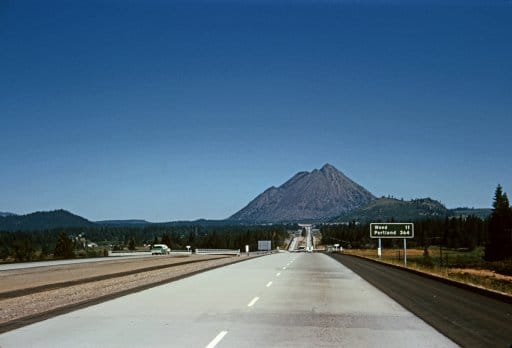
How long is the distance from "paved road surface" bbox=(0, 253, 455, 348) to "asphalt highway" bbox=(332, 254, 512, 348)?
18.1 inches

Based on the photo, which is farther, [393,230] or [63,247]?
[63,247]

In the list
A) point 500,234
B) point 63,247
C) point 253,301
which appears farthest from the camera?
point 500,234

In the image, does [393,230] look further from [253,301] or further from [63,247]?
[63,247]

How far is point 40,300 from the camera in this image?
18.2m

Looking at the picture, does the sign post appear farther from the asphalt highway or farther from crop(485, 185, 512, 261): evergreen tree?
crop(485, 185, 512, 261): evergreen tree

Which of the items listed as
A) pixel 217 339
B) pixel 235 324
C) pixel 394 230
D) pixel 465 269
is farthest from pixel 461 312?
pixel 465 269

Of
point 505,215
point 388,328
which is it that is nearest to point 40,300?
point 388,328

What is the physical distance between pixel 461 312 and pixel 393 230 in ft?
130

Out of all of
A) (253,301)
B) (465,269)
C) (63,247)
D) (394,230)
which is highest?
(394,230)

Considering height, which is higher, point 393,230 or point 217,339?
point 393,230

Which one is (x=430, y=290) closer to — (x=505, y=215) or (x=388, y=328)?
(x=388, y=328)

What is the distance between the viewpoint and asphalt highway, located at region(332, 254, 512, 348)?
36.1 ft

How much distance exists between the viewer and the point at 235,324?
12375mm

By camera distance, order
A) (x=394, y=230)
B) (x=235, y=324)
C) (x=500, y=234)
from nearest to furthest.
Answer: (x=235, y=324) < (x=394, y=230) < (x=500, y=234)
